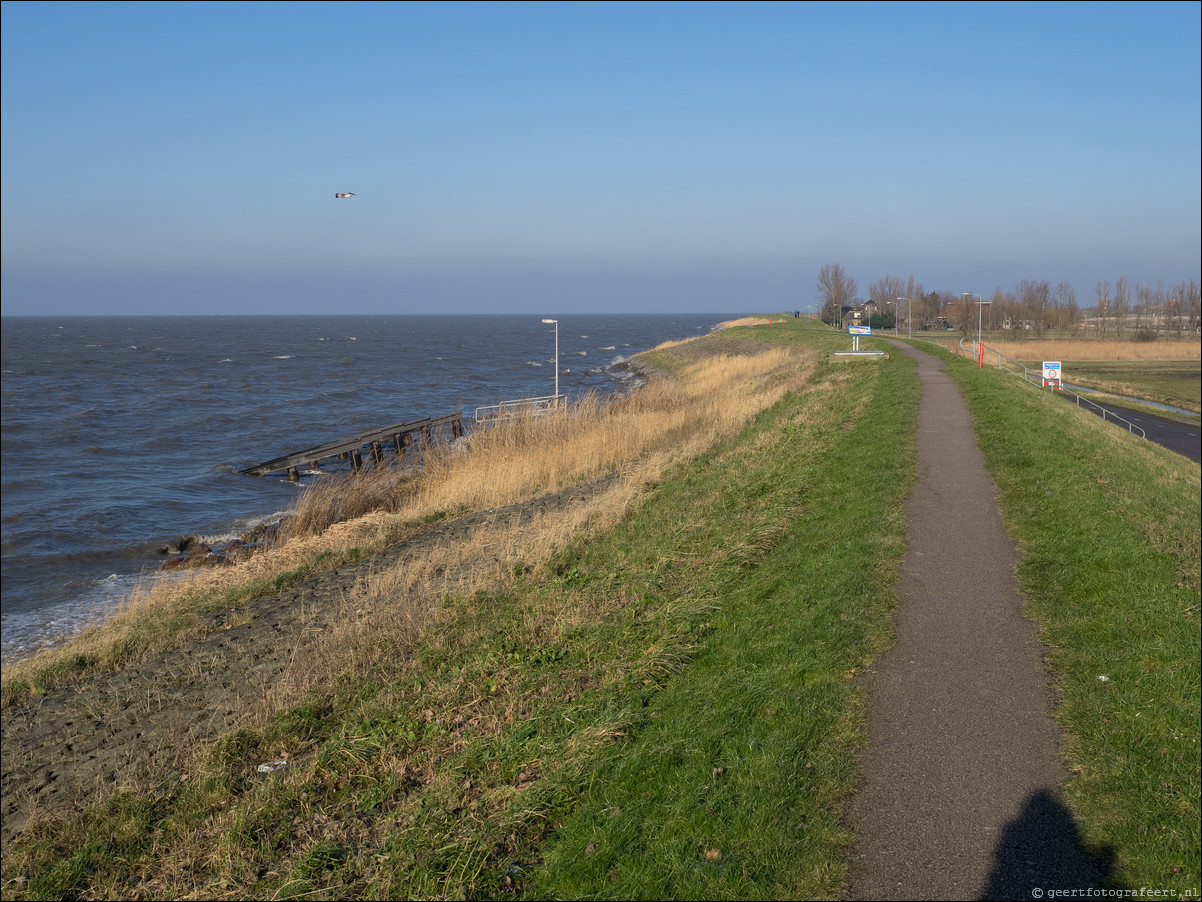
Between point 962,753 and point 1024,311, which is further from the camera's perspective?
point 1024,311

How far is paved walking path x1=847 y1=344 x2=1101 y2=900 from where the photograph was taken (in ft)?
15.3

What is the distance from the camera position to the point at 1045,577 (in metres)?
9.00

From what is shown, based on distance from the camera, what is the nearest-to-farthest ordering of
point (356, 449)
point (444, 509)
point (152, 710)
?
point (152, 710) < point (444, 509) < point (356, 449)

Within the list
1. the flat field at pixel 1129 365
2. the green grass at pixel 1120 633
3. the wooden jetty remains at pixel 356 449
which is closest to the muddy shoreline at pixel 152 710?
the green grass at pixel 1120 633

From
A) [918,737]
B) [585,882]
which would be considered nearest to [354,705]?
[585,882]

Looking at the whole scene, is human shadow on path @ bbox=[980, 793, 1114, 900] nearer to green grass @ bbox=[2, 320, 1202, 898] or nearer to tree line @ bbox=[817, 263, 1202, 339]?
green grass @ bbox=[2, 320, 1202, 898]

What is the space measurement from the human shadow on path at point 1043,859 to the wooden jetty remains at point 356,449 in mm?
23628

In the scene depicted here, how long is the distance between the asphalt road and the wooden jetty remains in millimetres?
28694

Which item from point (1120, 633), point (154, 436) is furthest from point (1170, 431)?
point (154, 436)

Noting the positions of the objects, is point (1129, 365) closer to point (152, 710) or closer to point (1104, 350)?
point (1104, 350)

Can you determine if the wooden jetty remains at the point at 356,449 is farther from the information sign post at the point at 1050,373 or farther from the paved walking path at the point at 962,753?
Answer: the information sign post at the point at 1050,373

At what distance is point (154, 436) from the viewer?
35.9 metres

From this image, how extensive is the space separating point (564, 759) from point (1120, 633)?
510 centimetres

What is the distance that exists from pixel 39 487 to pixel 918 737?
27.8 metres
